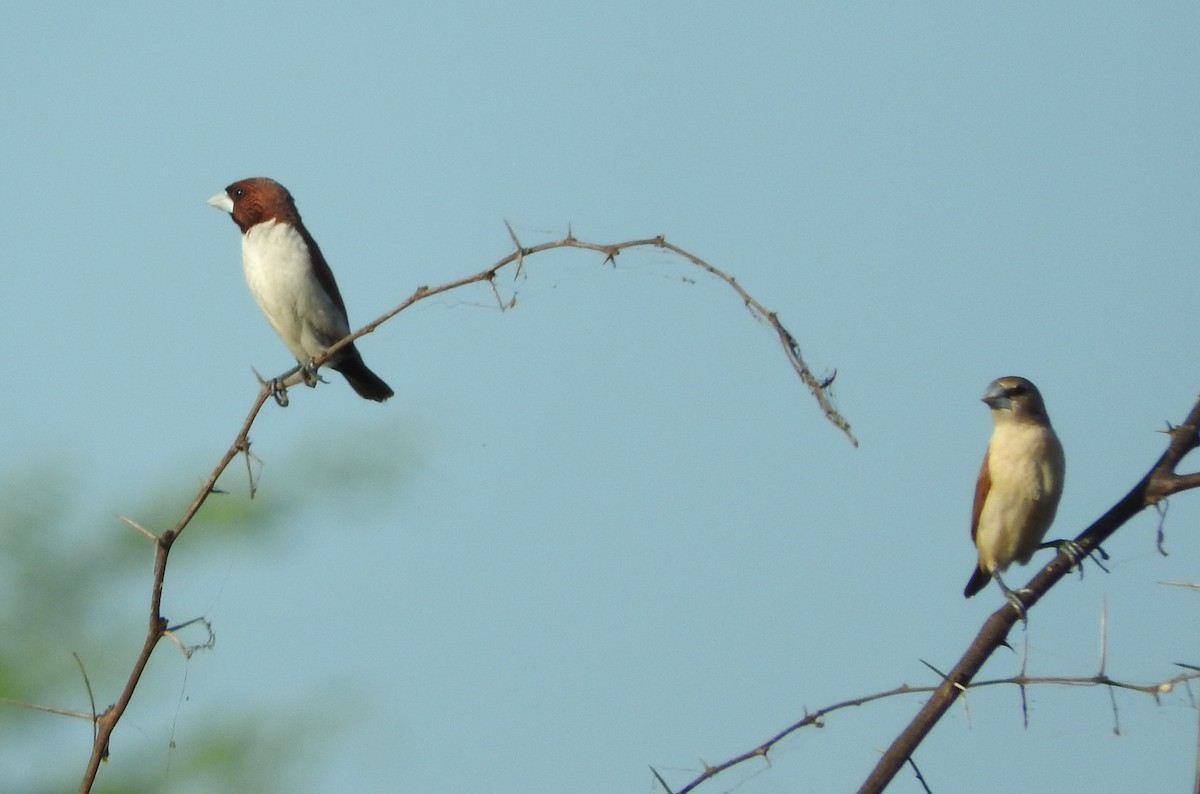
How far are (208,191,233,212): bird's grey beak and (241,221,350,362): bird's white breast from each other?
19cm

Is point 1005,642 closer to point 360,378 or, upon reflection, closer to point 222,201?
point 360,378

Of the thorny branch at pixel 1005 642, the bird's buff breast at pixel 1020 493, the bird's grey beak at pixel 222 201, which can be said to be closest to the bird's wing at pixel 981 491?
the bird's buff breast at pixel 1020 493

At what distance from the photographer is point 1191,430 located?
2.17m

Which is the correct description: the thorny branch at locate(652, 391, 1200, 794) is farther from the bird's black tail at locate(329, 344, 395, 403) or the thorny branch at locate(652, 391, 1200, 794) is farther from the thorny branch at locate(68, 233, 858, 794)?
the bird's black tail at locate(329, 344, 395, 403)

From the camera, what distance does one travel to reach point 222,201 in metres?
6.17

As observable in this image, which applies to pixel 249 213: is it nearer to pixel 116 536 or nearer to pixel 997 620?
pixel 997 620

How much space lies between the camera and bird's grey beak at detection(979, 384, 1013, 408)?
14.4 feet

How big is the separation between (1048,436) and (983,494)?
0.90ft

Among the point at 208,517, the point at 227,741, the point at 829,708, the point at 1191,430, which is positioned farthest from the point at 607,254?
the point at 208,517

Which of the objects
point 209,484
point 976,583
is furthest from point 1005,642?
point 976,583

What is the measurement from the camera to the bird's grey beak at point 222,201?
616 centimetres

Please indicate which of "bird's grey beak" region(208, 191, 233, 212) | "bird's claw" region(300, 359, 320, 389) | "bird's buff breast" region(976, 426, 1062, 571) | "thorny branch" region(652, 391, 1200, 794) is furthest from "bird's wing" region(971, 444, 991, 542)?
"bird's grey beak" region(208, 191, 233, 212)

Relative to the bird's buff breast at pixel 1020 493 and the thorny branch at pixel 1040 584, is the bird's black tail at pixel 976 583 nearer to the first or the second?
the bird's buff breast at pixel 1020 493

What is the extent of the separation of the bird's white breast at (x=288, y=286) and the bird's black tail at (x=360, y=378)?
0.15m
